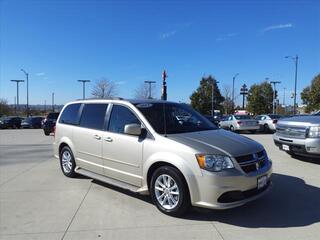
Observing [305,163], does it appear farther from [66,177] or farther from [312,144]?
[66,177]

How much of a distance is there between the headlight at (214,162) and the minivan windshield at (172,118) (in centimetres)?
96

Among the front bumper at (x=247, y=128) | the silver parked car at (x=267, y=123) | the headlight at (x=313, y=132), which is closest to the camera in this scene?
the headlight at (x=313, y=132)

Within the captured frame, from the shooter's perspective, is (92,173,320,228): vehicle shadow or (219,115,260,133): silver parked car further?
(219,115,260,133): silver parked car

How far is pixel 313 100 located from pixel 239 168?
2059 inches

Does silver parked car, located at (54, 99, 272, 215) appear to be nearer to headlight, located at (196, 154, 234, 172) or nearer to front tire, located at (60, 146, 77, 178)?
headlight, located at (196, 154, 234, 172)

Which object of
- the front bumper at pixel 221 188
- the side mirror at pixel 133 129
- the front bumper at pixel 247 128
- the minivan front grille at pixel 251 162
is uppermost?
the side mirror at pixel 133 129

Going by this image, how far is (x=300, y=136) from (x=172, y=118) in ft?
16.0

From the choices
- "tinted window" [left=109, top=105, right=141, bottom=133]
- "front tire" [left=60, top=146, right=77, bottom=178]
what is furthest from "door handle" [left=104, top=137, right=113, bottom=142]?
"front tire" [left=60, top=146, right=77, bottom=178]

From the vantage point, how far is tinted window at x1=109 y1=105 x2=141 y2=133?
19.6 ft

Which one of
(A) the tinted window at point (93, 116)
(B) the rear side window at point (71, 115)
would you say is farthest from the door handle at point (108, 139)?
(B) the rear side window at point (71, 115)

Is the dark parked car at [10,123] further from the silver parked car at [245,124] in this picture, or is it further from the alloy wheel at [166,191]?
the alloy wheel at [166,191]

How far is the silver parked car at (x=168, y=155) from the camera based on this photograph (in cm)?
473

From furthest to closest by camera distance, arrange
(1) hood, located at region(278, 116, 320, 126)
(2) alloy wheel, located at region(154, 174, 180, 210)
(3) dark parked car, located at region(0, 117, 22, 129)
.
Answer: (3) dark parked car, located at region(0, 117, 22, 129) → (1) hood, located at region(278, 116, 320, 126) → (2) alloy wheel, located at region(154, 174, 180, 210)

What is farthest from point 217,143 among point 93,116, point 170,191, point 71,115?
point 71,115
